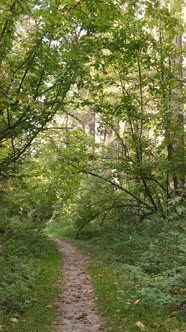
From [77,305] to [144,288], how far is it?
1.46 m

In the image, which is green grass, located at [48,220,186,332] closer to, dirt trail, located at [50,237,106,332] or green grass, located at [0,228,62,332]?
dirt trail, located at [50,237,106,332]

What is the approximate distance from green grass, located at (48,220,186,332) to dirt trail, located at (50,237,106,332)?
0.64 ft

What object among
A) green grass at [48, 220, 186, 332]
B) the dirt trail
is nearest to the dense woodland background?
green grass at [48, 220, 186, 332]

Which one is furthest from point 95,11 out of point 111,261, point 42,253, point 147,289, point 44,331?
point 42,253

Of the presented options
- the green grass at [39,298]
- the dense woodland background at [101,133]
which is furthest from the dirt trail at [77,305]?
the dense woodland background at [101,133]

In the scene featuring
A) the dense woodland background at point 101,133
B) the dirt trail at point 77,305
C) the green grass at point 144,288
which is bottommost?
the dirt trail at point 77,305

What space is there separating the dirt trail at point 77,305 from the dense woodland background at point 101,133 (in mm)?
500

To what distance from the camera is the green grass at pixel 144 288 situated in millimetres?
5953

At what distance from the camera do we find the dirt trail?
6170mm

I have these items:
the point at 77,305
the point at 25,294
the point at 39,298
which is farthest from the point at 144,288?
the point at 25,294

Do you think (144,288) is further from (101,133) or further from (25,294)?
(101,133)

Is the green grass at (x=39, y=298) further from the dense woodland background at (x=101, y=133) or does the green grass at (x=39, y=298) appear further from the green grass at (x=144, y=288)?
the green grass at (x=144, y=288)

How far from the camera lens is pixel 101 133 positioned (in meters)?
14.4

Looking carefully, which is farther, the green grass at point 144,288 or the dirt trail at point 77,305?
the dirt trail at point 77,305
